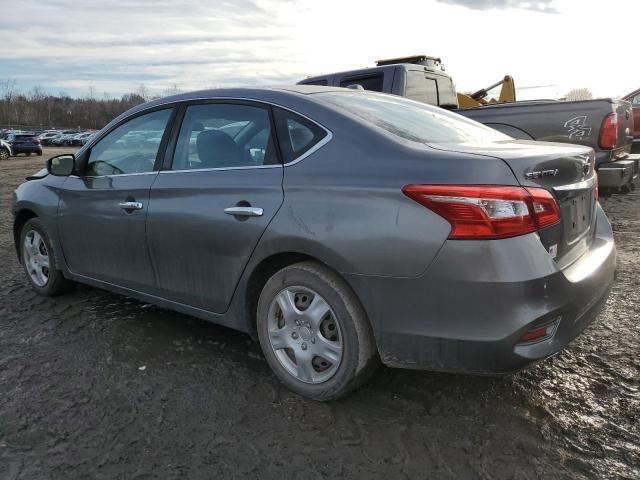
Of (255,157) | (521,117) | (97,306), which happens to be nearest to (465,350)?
(255,157)

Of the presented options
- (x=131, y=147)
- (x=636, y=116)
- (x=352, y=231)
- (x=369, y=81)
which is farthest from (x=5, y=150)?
(x=352, y=231)

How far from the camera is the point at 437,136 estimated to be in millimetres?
2844

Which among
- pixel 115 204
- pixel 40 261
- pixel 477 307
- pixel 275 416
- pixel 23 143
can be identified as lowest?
pixel 23 143

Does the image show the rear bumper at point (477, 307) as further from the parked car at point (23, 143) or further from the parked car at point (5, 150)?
the parked car at point (23, 143)

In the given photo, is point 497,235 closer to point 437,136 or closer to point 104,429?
point 437,136

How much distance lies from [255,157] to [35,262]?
2642 mm

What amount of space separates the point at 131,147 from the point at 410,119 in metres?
1.96

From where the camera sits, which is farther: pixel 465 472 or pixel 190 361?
pixel 190 361

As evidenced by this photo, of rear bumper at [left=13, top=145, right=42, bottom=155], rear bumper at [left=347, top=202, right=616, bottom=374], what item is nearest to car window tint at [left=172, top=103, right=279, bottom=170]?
rear bumper at [left=347, top=202, right=616, bottom=374]

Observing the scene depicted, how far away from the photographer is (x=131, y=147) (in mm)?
3768

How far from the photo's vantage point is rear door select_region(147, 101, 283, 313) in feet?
9.37

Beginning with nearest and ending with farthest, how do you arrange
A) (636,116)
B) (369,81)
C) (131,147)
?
(131,147) < (369,81) < (636,116)

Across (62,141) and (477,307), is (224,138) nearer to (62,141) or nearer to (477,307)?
(477,307)

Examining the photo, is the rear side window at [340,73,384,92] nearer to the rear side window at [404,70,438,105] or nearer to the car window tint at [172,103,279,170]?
the rear side window at [404,70,438,105]
